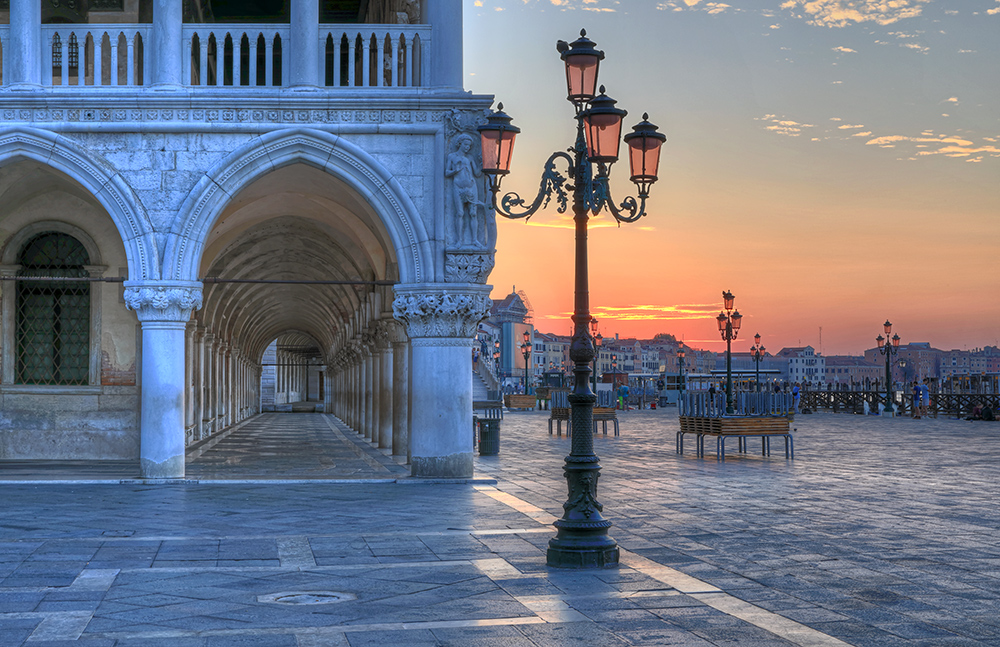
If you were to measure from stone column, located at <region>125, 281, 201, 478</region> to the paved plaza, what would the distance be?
1.58 feet

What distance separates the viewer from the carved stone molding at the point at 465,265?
15.2 meters

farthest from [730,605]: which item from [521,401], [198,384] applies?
[521,401]

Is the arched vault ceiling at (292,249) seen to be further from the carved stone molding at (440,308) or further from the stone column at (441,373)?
the stone column at (441,373)

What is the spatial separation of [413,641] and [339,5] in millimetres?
20307

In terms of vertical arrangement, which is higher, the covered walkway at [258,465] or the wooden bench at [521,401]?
the covered walkway at [258,465]

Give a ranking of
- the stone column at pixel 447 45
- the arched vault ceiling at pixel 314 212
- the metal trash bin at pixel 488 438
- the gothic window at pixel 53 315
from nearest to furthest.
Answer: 1. the stone column at pixel 447 45
2. the arched vault ceiling at pixel 314 212
3. the gothic window at pixel 53 315
4. the metal trash bin at pixel 488 438

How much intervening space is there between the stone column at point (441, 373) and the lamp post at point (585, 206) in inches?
208

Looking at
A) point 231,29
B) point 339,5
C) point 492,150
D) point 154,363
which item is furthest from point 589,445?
point 339,5

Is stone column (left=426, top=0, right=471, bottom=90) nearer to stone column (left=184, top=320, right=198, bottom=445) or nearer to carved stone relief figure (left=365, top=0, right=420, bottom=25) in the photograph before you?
carved stone relief figure (left=365, top=0, right=420, bottom=25)

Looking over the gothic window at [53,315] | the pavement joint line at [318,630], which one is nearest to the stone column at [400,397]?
the gothic window at [53,315]

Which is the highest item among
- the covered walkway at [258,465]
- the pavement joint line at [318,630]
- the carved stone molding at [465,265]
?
the carved stone molding at [465,265]

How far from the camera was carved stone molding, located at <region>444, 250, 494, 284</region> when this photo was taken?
1521 cm

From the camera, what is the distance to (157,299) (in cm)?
1488

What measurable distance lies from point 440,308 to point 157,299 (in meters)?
3.96
